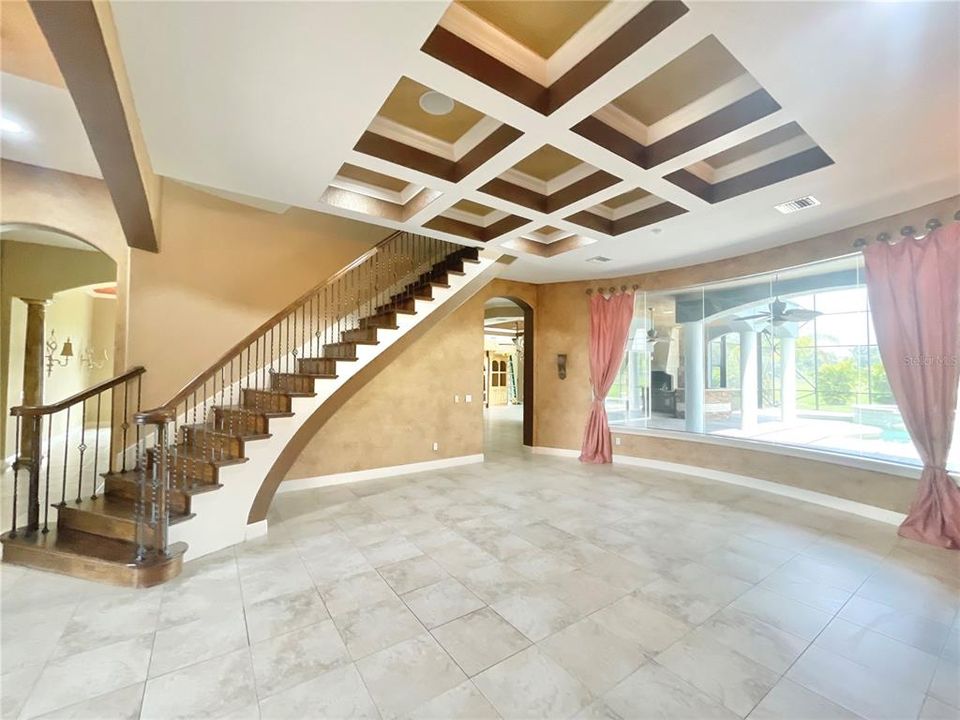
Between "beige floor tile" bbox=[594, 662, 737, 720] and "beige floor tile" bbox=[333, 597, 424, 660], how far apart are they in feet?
3.60

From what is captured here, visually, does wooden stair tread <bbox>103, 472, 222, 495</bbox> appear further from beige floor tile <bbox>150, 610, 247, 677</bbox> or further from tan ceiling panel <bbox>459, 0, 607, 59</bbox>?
tan ceiling panel <bbox>459, 0, 607, 59</bbox>

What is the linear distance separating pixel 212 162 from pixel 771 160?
4462mm

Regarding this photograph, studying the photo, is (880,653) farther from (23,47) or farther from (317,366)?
(23,47)

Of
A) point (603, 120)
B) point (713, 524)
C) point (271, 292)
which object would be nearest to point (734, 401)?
point (713, 524)

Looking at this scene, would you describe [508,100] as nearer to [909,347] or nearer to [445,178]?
[445,178]

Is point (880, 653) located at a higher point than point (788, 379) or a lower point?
lower

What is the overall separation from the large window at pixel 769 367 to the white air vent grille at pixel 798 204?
56.2 inches

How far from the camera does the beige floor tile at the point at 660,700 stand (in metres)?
1.67

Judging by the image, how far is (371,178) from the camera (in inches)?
150

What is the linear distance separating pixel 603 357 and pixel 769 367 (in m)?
2.28

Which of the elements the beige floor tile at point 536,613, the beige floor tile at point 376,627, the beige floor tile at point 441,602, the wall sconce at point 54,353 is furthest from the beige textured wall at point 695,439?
the wall sconce at point 54,353

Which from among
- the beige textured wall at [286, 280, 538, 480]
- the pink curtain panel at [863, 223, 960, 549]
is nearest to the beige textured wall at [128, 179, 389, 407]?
the beige textured wall at [286, 280, 538, 480]

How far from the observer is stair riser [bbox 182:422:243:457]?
3413 mm

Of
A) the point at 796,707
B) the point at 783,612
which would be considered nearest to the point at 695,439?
the point at 783,612
